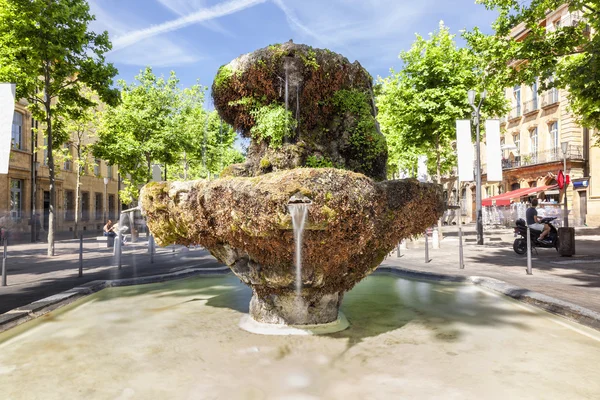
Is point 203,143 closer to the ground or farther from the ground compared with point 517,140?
closer to the ground

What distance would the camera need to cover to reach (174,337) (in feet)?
15.6

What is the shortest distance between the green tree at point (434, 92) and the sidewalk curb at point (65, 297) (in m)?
17.5

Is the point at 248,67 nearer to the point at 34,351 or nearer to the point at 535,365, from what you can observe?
the point at 34,351

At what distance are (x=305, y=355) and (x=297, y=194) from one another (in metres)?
1.55

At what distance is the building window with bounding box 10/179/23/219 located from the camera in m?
29.3

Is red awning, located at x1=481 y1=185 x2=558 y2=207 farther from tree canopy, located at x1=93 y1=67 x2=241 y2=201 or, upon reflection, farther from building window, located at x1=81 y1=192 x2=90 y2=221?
building window, located at x1=81 y1=192 x2=90 y2=221

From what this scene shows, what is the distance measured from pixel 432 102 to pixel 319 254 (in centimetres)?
2069

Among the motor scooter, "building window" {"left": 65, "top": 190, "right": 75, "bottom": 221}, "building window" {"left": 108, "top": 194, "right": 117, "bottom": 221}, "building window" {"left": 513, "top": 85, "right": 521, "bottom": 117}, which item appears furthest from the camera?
"building window" {"left": 108, "top": 194, "right": 117, "bottom": 221}

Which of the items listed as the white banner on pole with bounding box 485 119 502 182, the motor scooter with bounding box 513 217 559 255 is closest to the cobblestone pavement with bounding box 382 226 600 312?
the motor scooter with bounding box 513 217 559 255

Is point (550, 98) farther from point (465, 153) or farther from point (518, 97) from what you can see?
point (465, 153)

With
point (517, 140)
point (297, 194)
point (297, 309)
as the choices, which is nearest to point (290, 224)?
point (297, 194)

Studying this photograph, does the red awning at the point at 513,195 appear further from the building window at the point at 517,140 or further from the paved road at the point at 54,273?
the paved road at the point at 54,273

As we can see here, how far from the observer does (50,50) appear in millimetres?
15000

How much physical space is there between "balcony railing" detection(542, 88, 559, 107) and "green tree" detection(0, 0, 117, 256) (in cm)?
3331
